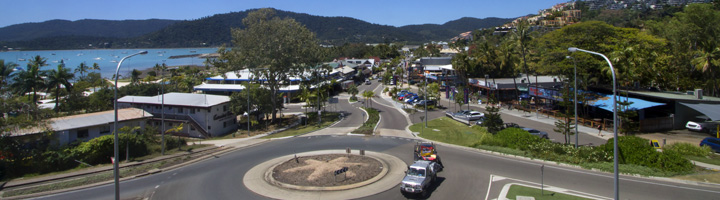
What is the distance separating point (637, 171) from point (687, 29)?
141 ft

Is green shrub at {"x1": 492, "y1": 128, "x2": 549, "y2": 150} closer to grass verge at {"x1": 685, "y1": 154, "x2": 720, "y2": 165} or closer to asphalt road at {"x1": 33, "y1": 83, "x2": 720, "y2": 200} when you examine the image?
asphalt road at {"x1": 33, "y1": 83, "x2": 720, "y2": 200}

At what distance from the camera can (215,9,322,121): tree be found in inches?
2003

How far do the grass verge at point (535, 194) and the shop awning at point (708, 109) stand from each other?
2548 cm

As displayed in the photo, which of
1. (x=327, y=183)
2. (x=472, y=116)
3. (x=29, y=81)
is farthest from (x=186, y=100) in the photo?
(x=472, y=116)

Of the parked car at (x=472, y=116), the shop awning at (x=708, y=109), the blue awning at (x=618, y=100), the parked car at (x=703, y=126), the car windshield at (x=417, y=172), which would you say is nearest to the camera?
the car windshield at (x=417, y=172)

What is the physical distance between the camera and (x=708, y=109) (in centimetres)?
3656

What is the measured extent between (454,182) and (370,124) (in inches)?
1014

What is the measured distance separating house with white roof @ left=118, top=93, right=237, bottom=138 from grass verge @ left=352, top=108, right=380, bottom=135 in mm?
19380

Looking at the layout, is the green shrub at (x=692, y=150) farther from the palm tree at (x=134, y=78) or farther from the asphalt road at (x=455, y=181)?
the palm tree at (x=134, y=78)

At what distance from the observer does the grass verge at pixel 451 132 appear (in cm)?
3716

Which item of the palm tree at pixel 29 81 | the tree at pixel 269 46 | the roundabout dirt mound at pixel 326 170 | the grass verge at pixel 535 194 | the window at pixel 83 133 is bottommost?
the roundabout dirt mound at pixel 326 170

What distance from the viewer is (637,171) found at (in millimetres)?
22594

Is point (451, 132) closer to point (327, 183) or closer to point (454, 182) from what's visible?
point (454, 182)

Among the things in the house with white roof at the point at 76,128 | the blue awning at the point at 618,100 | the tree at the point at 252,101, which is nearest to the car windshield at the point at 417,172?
the blue awning at the point at 618,100
